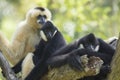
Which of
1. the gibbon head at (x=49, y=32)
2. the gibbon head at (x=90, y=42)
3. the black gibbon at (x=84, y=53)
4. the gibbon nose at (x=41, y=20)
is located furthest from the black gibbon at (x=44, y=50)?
the gibbon nose at (x=41, y=20)

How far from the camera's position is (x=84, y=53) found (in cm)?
741

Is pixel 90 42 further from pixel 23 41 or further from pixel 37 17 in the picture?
pixel 37 17

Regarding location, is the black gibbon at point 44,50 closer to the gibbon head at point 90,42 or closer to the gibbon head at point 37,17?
the gibbon head at point 90,42

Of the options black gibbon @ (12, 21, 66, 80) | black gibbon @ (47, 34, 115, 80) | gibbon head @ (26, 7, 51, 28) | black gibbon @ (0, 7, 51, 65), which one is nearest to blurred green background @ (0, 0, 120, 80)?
gibbon head @ (26, 7, 51, 28)

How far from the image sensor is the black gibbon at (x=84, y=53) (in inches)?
290

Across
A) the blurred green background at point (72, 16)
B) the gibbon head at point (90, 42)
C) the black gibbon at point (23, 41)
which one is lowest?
the blurred green background at point (72, 16)

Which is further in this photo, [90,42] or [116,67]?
[90,42]

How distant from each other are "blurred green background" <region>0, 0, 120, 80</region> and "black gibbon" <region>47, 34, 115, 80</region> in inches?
203

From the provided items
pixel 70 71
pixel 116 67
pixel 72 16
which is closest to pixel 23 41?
pixel 70 71

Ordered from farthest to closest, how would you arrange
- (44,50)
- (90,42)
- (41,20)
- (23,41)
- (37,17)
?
(37,17) → (41,20) → (23,41) → (44,50) → (90,42)

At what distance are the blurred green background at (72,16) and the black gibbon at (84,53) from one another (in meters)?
5.15

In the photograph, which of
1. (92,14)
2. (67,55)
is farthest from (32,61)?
(92,14)

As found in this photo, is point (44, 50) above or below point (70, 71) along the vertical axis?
above

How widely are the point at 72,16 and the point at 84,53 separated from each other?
880 centimetres
